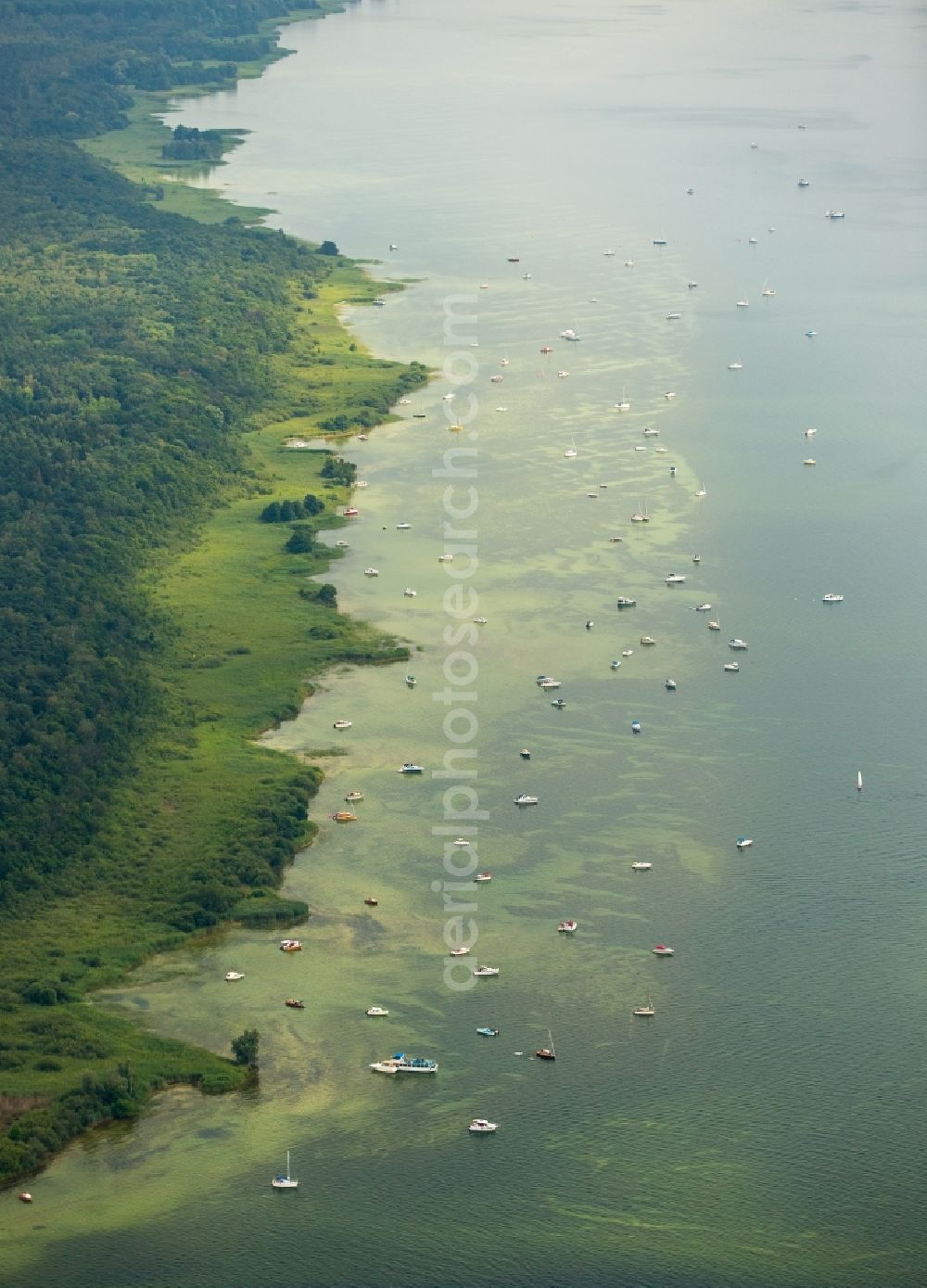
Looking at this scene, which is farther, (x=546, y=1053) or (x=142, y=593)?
(x=142, y=593)

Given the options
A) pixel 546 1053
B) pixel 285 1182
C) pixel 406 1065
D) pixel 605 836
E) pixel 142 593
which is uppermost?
pixel 142 593

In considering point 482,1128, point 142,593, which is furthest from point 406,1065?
point 142,593

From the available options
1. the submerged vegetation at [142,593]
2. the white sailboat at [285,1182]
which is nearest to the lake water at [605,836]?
the white sailboat at [285,1182]

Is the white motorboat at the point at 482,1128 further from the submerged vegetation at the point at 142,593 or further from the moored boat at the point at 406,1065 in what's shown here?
the submerged vegetation at the point at 142,593

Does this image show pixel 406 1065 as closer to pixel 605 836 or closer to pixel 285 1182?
pixel 285 1182

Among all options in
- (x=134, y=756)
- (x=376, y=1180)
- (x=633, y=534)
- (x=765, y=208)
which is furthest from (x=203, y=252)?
(x=376, y=1180)

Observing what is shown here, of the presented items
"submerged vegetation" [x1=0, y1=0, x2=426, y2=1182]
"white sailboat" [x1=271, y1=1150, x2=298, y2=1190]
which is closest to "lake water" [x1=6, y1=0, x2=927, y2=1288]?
"white sailboat" [x1=271, y1=1150, x2=298, y2=1190]
